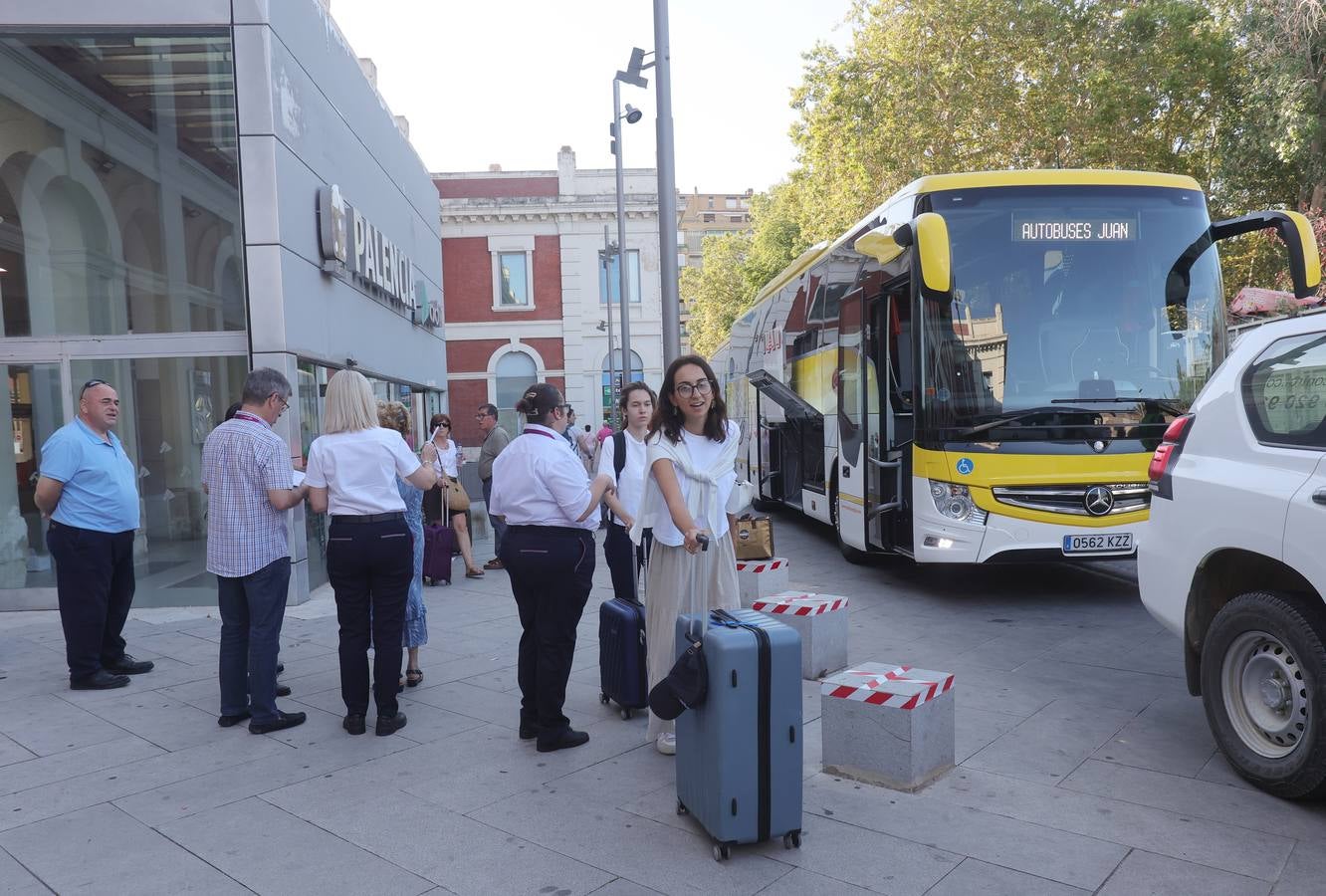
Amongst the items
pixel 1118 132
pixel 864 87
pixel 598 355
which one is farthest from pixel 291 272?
pixel 598 355

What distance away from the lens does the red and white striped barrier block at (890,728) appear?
409 centimetres

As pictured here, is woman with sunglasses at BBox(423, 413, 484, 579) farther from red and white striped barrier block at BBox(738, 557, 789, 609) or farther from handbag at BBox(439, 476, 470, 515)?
red and white striped barrier block at BBox(738, 557, 789, 609)

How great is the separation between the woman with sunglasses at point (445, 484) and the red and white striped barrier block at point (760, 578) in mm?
3370

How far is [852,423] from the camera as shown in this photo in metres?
9.45

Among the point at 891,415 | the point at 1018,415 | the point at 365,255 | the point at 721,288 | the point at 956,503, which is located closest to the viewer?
the point at 1018,415

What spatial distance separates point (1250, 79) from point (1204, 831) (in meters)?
18.3

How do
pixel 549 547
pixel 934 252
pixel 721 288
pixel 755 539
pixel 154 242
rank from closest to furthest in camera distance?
pixel 549 547
pixel 934 252
pixel 755 539
pixel 154 242
pixel 721 288

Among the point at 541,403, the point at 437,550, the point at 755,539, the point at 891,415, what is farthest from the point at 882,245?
the point at 437,550

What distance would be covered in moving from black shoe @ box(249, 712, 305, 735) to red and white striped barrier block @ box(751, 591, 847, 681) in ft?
8.91

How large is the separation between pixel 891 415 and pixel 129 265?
286 inches

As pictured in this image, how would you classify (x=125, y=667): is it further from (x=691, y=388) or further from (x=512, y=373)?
(x=512, y=373)

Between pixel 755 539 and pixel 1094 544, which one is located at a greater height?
pixel 1094 544

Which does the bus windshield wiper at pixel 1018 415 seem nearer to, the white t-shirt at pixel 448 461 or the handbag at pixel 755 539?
the handbag at pixel 755 539

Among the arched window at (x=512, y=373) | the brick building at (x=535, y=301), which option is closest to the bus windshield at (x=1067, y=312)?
the brick building at (x=535, y=301)
